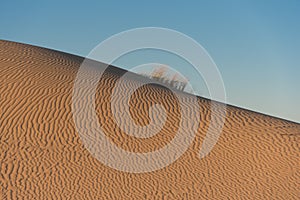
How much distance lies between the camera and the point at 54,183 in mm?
8906

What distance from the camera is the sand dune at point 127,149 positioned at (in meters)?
9.06

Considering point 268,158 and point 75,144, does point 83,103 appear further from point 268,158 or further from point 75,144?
point 268,158

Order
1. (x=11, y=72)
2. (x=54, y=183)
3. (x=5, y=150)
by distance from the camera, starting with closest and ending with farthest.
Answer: (x=54, y=183)
(x=5, y=150)
(x=11, y=72)

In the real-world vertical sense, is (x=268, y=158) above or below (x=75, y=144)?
above

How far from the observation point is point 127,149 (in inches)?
427

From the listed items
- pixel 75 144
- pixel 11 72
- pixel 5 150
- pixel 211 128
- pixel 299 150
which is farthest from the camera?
pixel 11 72

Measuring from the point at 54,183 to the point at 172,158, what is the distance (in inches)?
126

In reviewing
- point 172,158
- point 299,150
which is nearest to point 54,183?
point 172,158

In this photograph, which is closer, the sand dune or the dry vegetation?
the sand dune

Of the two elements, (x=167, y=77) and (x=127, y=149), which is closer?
(x=127, y=149)

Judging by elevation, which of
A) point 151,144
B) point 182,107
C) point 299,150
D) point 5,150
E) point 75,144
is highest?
point 299,150

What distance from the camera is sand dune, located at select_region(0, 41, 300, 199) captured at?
9.06 metres

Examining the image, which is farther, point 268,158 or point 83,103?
point 83,103

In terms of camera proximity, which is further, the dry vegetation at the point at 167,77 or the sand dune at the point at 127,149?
the dry vegetation at the point at 167,77
